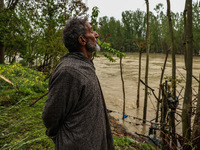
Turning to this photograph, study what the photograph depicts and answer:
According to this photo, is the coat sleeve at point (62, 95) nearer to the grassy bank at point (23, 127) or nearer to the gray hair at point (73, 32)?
the gray hair at point (73, 32)

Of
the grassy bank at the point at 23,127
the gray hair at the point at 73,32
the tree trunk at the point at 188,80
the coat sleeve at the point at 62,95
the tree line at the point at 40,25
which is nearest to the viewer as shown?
the coat sleeve at the point at 62,95

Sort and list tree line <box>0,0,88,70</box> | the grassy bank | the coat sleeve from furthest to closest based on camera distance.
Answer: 1. tree line <box>0,0,88,70</box>
2. the grassy bank
3. the coat sleeve

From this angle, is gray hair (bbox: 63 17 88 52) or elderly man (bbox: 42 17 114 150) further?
gray hair (bbox: 63 17 88 52)

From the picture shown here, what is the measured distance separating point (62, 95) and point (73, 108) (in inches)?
5.3

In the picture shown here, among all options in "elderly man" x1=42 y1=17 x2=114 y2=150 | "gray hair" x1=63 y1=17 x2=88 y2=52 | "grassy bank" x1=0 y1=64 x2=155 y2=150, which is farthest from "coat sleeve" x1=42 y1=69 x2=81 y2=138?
"grassy bank" x1=0 y1=64 x2=155 y2=150

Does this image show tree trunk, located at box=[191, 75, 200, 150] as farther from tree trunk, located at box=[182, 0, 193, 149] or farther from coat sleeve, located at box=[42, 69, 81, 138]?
coat sleeve, located at box=[42, 69, 81, 138]

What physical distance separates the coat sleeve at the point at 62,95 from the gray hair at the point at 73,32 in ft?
1.14

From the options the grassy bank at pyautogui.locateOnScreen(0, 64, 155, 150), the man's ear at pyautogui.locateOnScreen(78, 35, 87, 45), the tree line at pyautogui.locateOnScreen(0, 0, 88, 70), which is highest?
the tree line at pyautogui.locateOnScreen(0, 0, 88, 70)

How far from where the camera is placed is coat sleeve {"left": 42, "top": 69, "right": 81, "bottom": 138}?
3.84 feet

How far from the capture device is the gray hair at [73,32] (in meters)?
1.41

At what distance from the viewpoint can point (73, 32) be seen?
4.65 feet

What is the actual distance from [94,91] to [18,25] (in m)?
9.95

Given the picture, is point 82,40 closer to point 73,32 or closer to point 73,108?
point 73,32

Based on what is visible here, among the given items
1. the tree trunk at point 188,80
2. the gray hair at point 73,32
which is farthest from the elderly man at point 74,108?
the tree trunk at point 188,80
